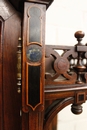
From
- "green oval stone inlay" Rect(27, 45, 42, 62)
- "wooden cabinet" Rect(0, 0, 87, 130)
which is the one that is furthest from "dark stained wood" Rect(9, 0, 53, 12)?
"green oval stone inlay" Rect(27, 45, 42, 62)

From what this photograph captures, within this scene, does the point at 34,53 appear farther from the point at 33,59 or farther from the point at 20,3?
the point at 20,3

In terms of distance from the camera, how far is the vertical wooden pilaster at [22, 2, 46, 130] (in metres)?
0.49

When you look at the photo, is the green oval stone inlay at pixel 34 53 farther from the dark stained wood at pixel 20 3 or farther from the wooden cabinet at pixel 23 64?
the dark stained wood at pixel 20 3

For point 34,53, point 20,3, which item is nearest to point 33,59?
point 34,53

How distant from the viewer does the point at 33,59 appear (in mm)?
501

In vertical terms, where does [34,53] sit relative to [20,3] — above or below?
below

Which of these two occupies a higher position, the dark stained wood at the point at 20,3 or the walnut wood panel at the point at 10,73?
the dark stained wood at the point at 20,3

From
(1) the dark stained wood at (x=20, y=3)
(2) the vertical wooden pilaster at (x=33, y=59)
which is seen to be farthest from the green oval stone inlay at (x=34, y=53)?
(1) the dark stained wood at (x=20, y=3)

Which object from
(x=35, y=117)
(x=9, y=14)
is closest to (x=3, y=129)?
(x=35, y=117)

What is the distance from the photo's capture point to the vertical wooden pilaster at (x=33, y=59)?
49cm

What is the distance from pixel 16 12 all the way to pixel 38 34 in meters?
0.10

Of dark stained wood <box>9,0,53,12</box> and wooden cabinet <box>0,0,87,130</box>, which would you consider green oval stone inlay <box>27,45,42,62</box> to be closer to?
wooden cabinet <box>0,0,87,130</box>

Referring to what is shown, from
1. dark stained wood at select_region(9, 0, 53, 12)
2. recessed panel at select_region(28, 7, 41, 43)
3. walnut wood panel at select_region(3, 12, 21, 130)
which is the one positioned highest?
dark stained wood at select_region(9, 0, 53, 12)

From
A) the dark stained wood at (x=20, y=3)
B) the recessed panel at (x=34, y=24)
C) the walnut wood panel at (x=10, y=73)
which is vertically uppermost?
the dark stained wood at (x=20, y=3)
